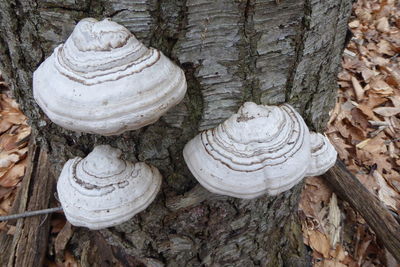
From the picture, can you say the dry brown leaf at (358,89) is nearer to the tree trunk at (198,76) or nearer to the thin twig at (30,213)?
the tree trunk at (198,76)

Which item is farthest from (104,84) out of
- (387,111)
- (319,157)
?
(387,111)

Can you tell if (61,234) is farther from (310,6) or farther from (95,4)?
(310,6)

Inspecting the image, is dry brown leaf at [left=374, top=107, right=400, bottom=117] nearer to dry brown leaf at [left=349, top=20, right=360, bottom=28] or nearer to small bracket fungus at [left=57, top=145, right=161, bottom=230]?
dry brown leaf at [left=349, top=20, right=360, bottom=28]

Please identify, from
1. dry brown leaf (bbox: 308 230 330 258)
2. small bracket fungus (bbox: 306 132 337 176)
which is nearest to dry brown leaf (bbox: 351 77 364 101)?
dry brown leaf (bbox: 308 230 330 258)

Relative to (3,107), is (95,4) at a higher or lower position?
higher

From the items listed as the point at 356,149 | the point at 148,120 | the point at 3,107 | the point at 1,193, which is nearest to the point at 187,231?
the point at 148,120

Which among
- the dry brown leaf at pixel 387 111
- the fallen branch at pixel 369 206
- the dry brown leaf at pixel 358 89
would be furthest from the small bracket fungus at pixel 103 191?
the dry brown leaf at pixel 358 89

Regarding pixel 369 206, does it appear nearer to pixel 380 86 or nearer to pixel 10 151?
pixel 380 86
